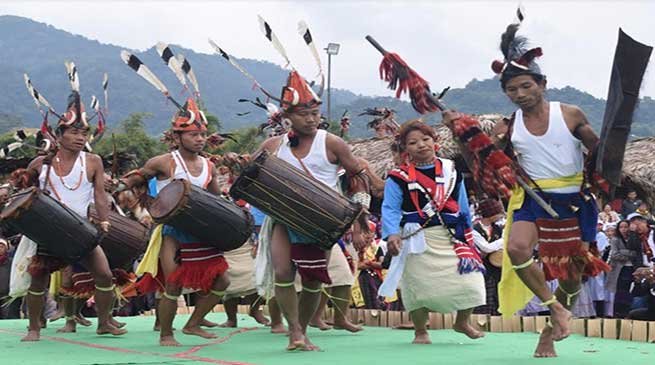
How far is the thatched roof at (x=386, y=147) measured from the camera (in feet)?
63.8

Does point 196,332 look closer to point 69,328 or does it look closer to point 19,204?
point 19,204

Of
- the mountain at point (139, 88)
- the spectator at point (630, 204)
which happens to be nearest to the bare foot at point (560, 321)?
the spectator at point (630, 204)

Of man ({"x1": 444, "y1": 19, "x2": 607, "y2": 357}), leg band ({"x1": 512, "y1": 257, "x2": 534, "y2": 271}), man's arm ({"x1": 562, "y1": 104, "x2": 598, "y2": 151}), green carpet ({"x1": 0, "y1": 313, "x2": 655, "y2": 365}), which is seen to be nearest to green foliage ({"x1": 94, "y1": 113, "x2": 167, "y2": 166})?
green carpet ({"x1": 0, "y1": 313, "x2": 655, "y2": 365})

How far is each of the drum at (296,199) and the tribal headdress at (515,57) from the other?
137 centimetres

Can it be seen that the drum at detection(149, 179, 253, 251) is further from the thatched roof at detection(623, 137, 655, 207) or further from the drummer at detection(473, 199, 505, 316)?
the thatched roof at detection(623, 137, 655, 207)

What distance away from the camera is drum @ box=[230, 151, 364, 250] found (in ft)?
22.6

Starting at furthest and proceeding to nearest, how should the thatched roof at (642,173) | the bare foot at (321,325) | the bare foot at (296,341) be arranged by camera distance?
the thatched roof at (642,173) < the bare foot at (321,325) < the bare foot at (296,341)

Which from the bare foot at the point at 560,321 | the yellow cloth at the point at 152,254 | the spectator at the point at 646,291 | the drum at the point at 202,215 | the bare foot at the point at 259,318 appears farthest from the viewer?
the spectator at the point at 646,291

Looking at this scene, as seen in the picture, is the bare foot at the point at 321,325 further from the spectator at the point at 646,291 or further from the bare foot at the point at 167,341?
the spectator at the point at 646,291

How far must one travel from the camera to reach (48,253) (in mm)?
8227

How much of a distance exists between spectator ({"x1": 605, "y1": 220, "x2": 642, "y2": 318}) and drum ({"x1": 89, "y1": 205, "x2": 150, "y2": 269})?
17.2 ft

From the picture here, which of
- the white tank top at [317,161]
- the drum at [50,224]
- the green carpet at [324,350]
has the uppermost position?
the white tank top at [317,161]

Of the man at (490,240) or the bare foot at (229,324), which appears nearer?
the bare foot at (229,324)

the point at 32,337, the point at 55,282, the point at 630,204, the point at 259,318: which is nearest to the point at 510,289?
the point at 32,337
